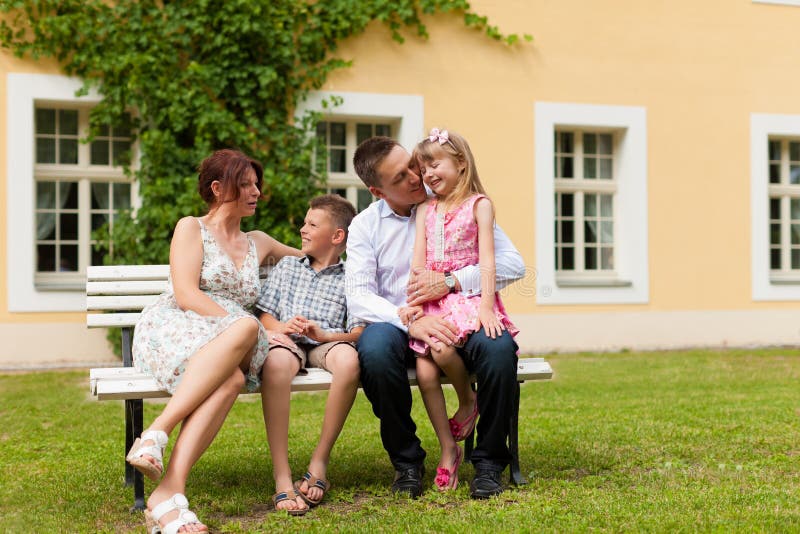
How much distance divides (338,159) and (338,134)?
245 mm

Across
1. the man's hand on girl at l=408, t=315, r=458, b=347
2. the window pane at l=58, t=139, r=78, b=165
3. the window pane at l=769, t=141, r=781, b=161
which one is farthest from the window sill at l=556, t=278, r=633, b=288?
the man's hand on girl at l=408, t=315, r=458, b=347

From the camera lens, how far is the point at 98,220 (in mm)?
8656

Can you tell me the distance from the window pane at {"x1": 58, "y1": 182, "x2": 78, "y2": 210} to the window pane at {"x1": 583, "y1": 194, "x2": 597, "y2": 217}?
5.05 meters

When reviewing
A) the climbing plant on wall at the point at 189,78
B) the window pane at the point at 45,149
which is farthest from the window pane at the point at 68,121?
the climbing plant on wall at the point at 189,78

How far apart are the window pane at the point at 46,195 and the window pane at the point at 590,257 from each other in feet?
17.2

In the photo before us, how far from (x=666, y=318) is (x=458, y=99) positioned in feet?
10.1

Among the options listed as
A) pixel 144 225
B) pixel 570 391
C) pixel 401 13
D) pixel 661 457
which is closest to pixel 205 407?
pixel 661 457

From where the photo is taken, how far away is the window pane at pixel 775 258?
10680mm

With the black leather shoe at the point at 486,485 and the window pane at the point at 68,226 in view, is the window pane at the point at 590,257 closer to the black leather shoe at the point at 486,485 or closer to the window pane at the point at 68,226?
the window pane at the point at 68,226

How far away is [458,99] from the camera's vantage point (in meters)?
9.30

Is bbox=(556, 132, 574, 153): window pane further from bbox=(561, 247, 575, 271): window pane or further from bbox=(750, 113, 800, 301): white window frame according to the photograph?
bbox=(750, 113, 800, 301): white window frame

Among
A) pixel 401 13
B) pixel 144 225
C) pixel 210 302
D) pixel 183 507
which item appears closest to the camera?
pixel 183 507

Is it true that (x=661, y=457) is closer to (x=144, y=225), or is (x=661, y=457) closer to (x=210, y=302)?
(x=210, y=302)

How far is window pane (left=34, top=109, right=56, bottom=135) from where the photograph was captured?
852 cm
